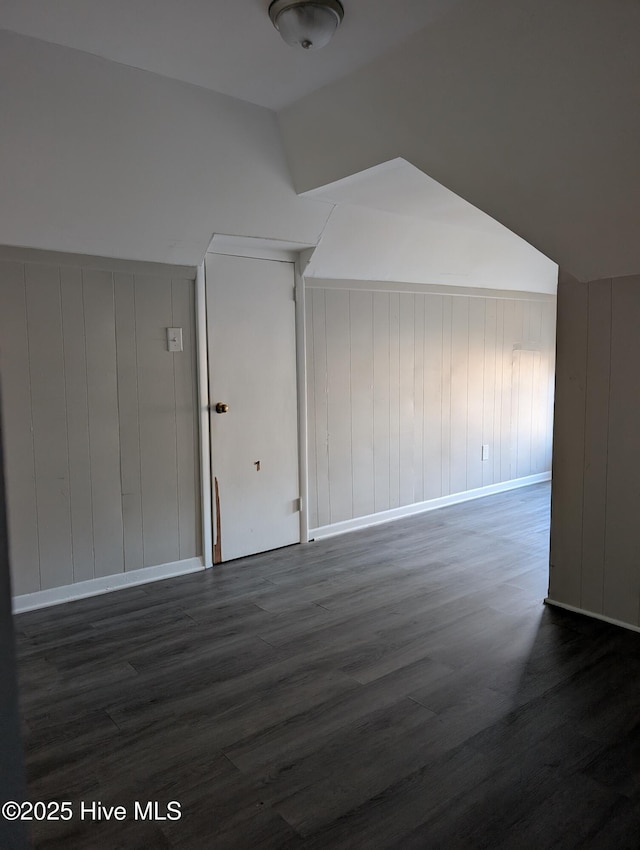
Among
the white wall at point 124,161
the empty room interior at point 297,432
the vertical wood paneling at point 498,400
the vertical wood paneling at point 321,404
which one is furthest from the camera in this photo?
the vertical wood paneling at point 498,400

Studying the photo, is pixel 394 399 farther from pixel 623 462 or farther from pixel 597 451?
pixel 623 462

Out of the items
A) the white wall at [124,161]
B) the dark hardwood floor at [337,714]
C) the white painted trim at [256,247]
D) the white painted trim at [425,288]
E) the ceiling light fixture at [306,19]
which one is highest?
the ceiling light fixture at [306,19]

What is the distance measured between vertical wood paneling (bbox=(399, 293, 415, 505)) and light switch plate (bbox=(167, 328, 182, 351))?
6.24 ft

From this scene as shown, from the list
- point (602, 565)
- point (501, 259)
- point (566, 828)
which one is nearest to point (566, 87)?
point (602, 565)

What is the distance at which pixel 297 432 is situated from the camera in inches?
171

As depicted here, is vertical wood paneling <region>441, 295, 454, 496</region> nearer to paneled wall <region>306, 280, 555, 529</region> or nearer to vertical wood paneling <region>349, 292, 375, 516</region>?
paneled wall <region>306, 280, 555, 529</region>

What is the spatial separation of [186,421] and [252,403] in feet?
1.60

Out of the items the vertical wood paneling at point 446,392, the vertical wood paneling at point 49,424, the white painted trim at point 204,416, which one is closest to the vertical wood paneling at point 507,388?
the vertical wood paneling at point 446,392

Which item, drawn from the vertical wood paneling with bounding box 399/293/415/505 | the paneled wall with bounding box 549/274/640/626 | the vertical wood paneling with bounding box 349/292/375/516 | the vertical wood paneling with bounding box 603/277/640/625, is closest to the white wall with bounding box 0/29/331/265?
the vertical wood paneling with bounding box 349/292/375/516

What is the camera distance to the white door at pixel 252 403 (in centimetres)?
391

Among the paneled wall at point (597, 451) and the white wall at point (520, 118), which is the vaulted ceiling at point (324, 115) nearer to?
the white wall at point (520, 118)

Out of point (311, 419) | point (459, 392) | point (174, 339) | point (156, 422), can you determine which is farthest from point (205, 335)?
point (459, 392)

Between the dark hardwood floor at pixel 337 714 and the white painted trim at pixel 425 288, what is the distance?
2.02m

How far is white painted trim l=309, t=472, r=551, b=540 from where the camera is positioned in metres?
4.59
